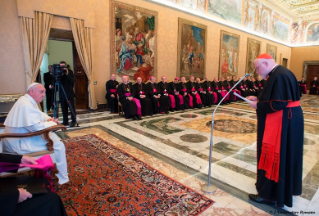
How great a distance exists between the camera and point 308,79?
774 inches

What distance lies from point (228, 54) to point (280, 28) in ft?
29.6

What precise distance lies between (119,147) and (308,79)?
2199cm

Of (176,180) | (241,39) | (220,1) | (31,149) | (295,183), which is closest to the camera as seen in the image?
(295,183)

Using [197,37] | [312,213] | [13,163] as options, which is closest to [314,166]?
[312,213]

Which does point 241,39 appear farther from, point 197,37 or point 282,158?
point 282,158

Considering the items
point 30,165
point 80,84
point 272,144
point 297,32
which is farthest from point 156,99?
point 297,32

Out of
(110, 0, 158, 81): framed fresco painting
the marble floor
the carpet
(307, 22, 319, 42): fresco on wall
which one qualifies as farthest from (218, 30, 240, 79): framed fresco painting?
the carpet

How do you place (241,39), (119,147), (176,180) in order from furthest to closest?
1. (241,39)
2. (119,147)
3. (176,180)

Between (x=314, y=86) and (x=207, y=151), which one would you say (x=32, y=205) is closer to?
(x=207, y=151)

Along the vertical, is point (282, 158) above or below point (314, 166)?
above

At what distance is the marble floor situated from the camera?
8.35 feet

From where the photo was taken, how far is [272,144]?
2.30 m

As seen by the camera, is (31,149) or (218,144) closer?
(31,149)

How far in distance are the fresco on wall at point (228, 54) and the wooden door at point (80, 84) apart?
28.8 feet
